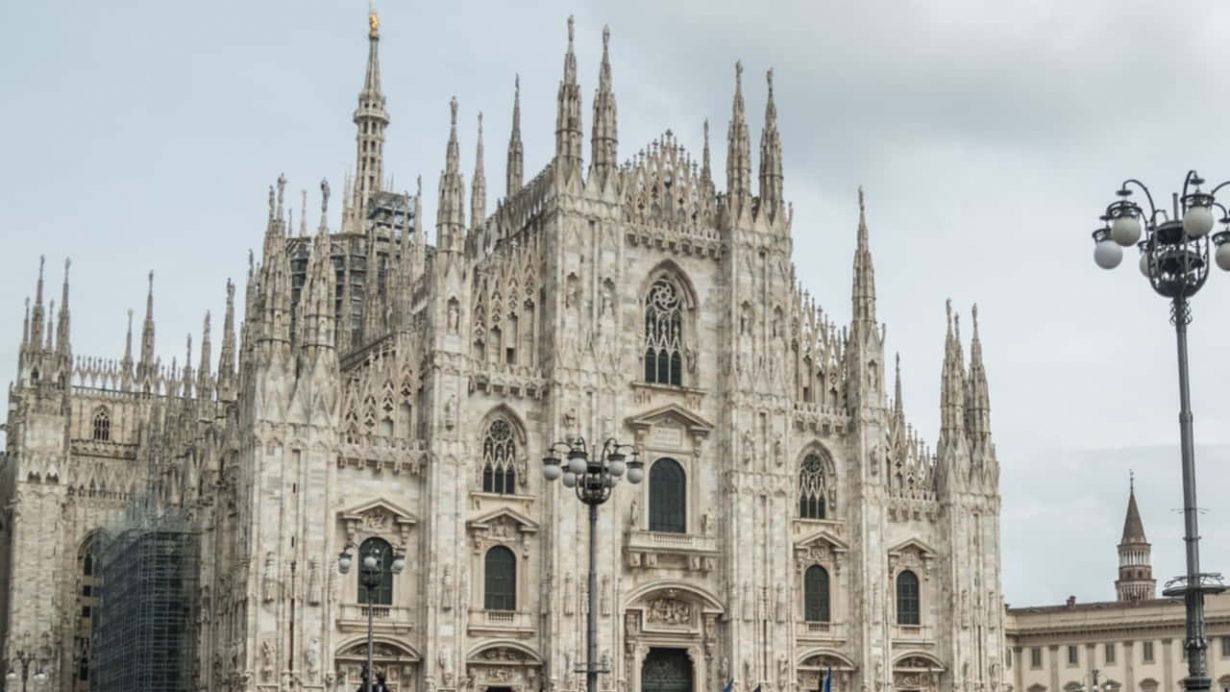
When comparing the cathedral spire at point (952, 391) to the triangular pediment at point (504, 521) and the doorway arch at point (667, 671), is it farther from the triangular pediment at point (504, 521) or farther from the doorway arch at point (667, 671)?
the triangular pediment at point (504, 521)

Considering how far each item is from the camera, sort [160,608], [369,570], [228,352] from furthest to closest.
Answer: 1. [228,352]
2. [160,608]
3. [369,570]

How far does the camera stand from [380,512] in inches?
2105

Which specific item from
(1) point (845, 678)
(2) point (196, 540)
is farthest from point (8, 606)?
(1) point (845, 678)

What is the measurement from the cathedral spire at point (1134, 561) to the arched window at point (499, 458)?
81.2 m

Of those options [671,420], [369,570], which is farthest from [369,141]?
[369,570]

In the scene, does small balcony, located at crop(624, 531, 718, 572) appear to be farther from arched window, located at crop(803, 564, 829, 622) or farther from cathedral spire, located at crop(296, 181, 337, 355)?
cathedral spire, located at crop(296, 181, 337, 355)

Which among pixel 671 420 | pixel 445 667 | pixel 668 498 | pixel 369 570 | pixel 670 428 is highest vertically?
pixel 671 420

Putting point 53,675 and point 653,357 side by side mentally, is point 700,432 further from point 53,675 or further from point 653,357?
point 53,675

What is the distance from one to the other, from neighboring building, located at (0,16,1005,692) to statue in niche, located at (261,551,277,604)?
90mm

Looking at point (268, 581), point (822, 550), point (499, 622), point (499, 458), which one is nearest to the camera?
point (268, 581)

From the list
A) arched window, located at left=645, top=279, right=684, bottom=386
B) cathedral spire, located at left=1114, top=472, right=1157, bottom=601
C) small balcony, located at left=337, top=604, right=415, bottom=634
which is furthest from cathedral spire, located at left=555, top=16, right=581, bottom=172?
cathedral spire, located at left=1114, top=472, right=1157, bottom=601

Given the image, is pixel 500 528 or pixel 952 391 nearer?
pixel 500 528

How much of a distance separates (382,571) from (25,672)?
36.4 metres

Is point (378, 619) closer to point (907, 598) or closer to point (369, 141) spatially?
point (907, 598)
